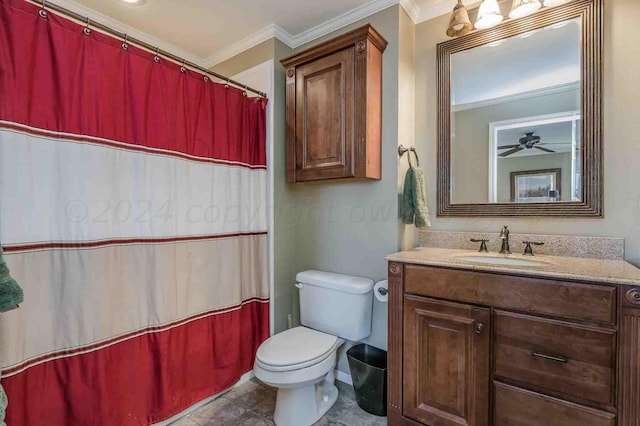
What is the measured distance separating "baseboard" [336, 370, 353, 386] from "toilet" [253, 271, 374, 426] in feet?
0.31

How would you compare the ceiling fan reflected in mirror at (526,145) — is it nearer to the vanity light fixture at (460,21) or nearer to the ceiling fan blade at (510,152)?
the ceiling fan blade at (510,152)

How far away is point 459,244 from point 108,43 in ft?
6.81

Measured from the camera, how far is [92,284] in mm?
1312

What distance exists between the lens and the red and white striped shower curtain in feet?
3.75

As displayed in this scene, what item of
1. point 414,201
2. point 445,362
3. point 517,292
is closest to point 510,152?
point 414,201

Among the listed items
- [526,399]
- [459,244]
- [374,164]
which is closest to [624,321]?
[526,399]

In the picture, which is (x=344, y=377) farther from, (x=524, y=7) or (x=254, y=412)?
(x=524, y=7)

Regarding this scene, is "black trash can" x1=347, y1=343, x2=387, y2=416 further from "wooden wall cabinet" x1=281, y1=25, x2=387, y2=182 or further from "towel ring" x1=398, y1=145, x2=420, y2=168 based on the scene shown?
"towel ring" x1=398, y1=145, x2=420, y2=168

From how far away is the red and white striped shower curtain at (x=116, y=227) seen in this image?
114 cm

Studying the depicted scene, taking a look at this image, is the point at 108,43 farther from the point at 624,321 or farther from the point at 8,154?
the point at 624,321

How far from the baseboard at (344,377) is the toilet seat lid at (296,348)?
446mm

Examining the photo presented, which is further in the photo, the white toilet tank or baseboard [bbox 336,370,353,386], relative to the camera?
baseboard [bbox 336,370,353,386]

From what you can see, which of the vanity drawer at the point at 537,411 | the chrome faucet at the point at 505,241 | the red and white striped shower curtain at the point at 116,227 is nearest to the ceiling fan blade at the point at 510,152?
the chrome faucet at the point at 505,241

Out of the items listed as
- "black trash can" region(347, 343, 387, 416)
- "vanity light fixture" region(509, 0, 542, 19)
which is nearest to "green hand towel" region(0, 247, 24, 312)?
"black trash can" region(347, 343, 387, 416)
